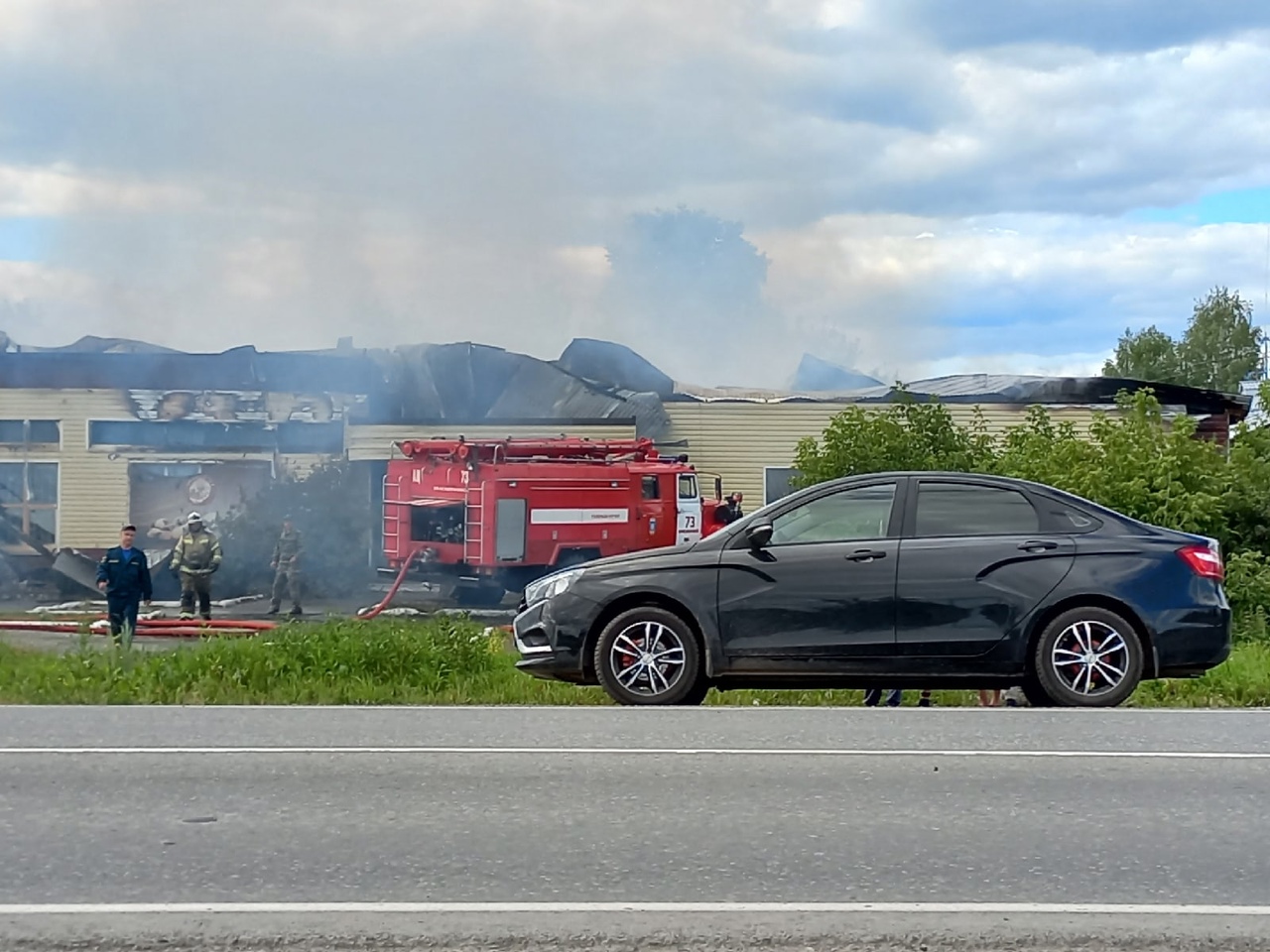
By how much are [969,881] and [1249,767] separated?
2.93 meters

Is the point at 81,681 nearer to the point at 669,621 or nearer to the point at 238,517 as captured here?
the point at 669,621

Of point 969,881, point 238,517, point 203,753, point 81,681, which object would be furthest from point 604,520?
point 969,881

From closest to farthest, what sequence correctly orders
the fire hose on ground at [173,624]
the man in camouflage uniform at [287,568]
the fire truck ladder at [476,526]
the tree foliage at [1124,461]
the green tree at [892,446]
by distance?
the tree foliage at [1124,461], the fire hose on ground at [173,624], the green tree at [892,446], the fire truck ladder at [476,526], the man in camouflage uniform at [287,568]

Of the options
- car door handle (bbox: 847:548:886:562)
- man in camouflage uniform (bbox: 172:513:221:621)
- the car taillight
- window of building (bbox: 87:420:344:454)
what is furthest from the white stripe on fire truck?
the car taillight

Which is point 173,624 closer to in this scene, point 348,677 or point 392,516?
point 392,516

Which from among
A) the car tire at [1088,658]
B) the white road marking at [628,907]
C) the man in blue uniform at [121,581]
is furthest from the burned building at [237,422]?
the white road marking at [628,907]

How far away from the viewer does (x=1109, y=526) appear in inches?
407

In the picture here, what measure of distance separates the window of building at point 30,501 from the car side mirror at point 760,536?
2095cm

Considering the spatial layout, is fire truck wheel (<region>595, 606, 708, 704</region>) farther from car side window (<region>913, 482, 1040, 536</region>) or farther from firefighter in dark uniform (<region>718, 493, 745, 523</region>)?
firefighter in dark uniform (<region>718, 493, 745, 523</region>)

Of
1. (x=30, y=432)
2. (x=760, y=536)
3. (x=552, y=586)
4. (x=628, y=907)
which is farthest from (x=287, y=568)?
(x=628, y=907)

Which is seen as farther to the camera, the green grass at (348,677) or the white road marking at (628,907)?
the green grass at (348,677)

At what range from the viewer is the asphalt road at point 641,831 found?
5.14 meters

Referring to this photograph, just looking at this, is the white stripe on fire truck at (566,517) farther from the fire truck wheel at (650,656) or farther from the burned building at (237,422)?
the fire truck wheel at (650,656)

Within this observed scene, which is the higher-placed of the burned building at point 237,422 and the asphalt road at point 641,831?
the burned building at point 237,422
